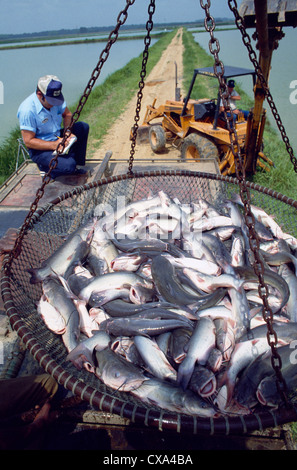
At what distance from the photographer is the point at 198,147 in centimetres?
680

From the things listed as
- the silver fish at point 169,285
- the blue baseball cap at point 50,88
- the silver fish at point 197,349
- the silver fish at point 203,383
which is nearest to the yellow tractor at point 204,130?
the blue baseball cap at point 50,88

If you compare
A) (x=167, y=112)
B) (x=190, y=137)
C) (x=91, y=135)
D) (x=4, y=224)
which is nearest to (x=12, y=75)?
(x=91, y=135)

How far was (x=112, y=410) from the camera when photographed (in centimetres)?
170

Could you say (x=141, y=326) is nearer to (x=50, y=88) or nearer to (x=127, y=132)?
(x=50, y=88)

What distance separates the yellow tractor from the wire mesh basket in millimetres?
1424

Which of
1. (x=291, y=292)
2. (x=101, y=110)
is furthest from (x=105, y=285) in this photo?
(x=101, y=110)

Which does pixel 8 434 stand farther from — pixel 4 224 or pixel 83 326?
pixel 4 224

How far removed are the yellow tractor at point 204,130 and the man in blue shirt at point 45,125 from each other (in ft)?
7.28

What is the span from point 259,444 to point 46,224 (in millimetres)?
2976

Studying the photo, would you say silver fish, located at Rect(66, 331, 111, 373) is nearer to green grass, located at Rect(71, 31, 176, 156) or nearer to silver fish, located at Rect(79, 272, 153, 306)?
silver fish, located at Rect(79, 272, 153, 306)

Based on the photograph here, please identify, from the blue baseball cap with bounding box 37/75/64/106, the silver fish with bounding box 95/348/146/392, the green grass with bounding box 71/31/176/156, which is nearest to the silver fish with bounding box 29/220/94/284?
the silver fish with bounding box 95/348/146/392

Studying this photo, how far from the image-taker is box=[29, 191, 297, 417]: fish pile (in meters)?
1.99

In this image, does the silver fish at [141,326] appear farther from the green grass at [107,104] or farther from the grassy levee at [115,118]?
the green grass at [107,104]

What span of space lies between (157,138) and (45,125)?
4.09 metres
